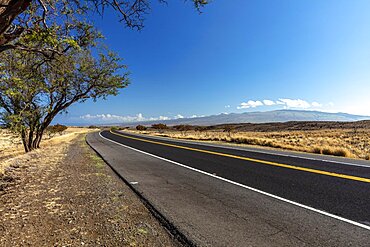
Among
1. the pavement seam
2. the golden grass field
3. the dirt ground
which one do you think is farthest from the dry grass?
the golden grass field

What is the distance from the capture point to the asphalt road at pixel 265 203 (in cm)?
367

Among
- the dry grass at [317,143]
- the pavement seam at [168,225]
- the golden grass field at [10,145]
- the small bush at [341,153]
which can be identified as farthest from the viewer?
the dry grass at [317,143]

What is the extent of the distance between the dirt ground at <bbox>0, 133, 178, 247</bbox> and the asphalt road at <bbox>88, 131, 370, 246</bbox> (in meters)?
0.55

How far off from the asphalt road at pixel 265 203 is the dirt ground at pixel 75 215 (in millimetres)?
545

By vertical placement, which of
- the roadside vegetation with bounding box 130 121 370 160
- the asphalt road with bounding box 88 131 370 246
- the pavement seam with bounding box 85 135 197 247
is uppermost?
the pavement seam with bounding box 85 135 197 247

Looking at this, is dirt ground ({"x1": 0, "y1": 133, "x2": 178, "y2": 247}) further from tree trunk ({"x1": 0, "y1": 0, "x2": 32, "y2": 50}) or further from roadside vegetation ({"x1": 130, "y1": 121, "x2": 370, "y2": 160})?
roadside vegetation ({"x1": 130, "y1": 121, "x2": 370, "y2": 160})

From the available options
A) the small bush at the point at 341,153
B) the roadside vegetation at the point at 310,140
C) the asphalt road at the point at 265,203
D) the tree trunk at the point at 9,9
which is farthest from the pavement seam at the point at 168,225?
the small bush at the point at 341,153

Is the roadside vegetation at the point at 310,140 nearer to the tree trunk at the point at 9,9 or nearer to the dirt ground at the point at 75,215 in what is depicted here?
the dirt ground at the point at 75,215

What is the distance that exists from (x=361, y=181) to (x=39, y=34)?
9188 mm

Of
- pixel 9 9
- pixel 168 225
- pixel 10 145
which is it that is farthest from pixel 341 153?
pixel 10 145

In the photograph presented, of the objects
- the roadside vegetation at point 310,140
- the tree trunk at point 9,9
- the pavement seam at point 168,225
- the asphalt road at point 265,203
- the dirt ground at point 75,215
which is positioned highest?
the tree trunk at point 9,9

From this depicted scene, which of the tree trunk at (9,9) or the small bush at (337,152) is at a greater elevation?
the tree trunk at (9,9)

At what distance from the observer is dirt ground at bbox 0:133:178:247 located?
12.1 ft

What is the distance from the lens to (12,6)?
14.2 feet
